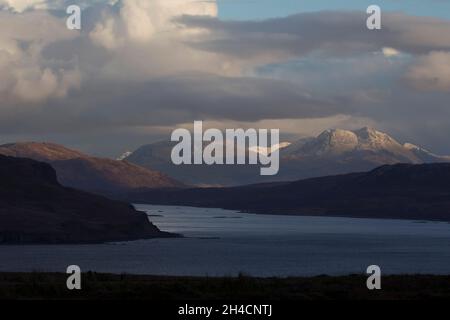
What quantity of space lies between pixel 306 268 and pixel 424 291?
292ft

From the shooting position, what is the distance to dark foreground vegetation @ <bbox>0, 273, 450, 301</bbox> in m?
50.7

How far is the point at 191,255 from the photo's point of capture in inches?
7047

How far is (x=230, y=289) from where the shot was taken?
5409 cm

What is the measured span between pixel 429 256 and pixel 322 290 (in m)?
138

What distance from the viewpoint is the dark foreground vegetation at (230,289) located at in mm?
50688

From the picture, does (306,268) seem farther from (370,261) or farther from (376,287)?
(376,287)
